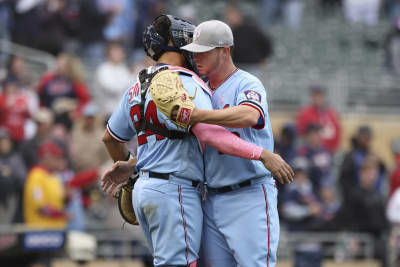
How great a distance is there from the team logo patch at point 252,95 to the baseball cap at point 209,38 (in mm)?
385

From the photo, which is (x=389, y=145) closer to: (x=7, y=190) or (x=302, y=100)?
(x=302, y=100)

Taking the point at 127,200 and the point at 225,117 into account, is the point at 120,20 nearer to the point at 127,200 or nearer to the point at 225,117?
the point at 127,200

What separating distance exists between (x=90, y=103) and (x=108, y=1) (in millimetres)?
3455

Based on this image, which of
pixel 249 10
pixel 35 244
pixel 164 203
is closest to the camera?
pixel 164 203

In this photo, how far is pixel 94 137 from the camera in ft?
42.0

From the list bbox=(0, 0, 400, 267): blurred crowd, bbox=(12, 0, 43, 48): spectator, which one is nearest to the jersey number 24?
bbox=(0, 0, 400, 267): blurred crowd

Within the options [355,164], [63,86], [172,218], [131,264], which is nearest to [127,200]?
[172,218]

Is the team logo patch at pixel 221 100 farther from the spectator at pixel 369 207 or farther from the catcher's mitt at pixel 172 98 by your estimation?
the spectator at pixel 369 207

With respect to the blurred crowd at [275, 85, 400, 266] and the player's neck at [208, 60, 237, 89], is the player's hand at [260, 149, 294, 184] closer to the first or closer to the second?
the player's neck at [208, 60, 237, 89]

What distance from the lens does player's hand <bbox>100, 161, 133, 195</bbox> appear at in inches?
273

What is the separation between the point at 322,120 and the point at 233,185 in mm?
8557

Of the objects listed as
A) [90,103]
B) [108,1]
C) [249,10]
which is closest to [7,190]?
[90,103]

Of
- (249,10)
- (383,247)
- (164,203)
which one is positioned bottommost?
(383,247)

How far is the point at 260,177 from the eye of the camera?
21.6ft
